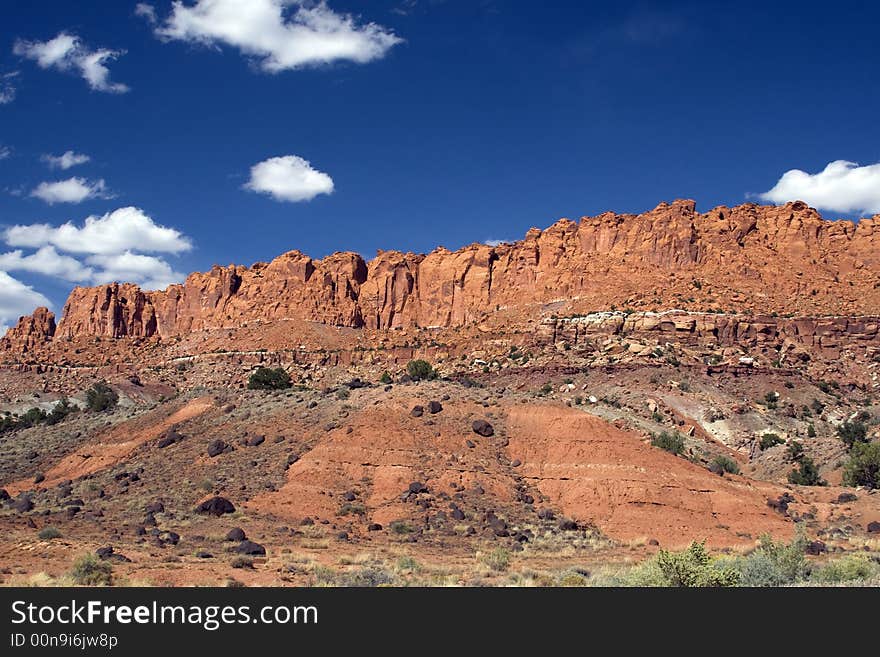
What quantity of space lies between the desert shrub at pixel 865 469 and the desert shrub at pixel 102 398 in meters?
65.8

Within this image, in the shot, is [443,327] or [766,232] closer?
[766,232]

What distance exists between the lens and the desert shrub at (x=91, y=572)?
67.2ft

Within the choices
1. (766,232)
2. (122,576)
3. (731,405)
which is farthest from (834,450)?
(766,232)

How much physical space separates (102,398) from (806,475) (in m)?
73.5

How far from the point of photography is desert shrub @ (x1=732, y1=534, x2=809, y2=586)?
19.8m

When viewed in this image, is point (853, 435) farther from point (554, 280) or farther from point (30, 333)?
point (30, 333)

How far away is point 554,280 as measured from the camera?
11981 centimetres

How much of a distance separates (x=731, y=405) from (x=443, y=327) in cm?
7268

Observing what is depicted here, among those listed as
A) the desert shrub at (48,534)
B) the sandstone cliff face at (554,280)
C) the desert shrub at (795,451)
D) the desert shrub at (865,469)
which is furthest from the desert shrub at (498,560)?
the sandstone cliff face at (554,280)

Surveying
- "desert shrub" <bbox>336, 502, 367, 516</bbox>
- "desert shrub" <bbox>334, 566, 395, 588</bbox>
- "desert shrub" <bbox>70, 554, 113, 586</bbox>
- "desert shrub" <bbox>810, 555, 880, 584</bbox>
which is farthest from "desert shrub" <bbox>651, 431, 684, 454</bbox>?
"desert shrub" <bbox>70, 554, 113, 586</bbox>

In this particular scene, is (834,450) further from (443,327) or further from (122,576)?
(443,327)

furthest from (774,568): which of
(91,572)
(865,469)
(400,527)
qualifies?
(865,469)

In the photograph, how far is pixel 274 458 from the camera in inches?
1705

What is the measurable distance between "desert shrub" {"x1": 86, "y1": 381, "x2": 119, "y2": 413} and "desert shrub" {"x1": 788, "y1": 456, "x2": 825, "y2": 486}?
62440mm
